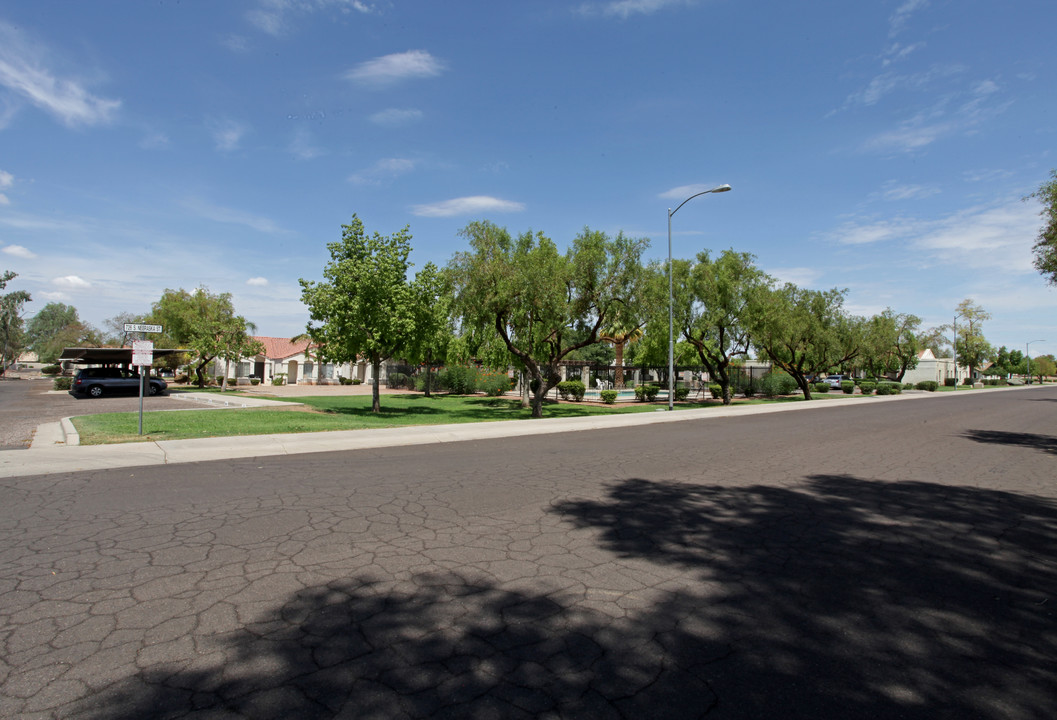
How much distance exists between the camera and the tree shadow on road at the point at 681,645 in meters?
2.82

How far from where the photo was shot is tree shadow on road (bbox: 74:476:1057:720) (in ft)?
9.26

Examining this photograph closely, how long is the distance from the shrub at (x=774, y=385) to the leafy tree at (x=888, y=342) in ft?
22.0

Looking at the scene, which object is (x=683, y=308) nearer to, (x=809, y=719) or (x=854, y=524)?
(x=854, y=524)

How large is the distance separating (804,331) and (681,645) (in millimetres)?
38960

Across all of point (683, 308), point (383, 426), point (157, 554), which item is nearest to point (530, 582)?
point (157, 554)

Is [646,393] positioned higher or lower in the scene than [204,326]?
lower

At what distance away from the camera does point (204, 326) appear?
3922cm

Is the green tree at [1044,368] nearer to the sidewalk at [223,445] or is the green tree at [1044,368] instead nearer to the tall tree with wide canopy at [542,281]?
the tall tree with wide canopy at [542,281]

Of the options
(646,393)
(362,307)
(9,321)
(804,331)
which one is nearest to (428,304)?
(362,307)

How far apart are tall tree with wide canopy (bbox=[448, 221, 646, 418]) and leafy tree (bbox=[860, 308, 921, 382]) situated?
32.4 metres

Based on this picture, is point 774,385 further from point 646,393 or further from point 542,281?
point 542,281

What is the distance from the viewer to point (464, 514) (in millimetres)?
6410

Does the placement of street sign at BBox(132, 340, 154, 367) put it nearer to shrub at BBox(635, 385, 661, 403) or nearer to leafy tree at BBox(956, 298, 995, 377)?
shrub at BBox(635, 385, 661, 403)

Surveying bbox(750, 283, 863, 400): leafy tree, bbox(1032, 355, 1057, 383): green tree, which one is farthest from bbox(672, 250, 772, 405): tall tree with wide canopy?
→ bbox(1032, 355, 1057, 383): green tree
